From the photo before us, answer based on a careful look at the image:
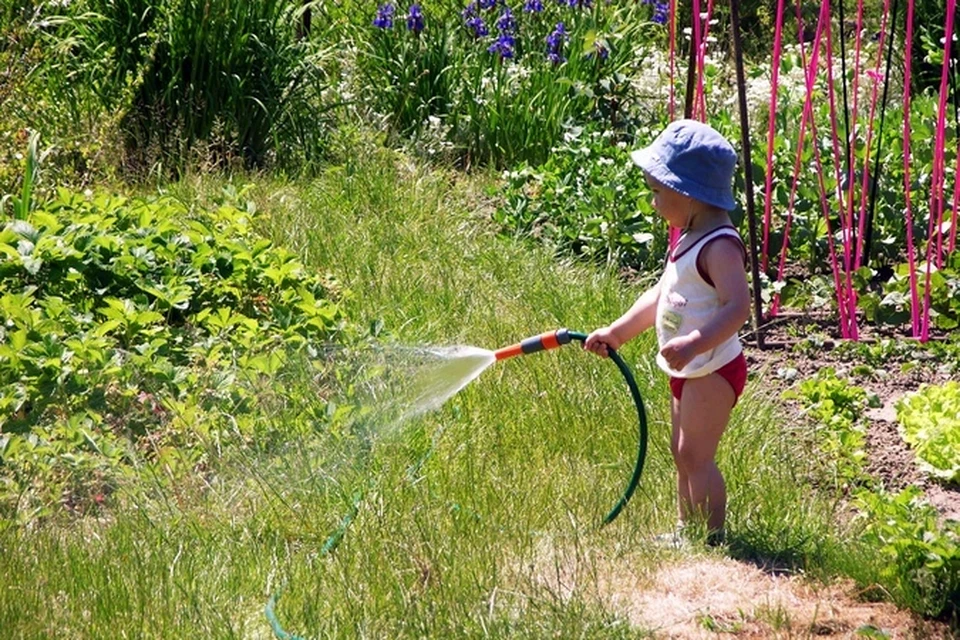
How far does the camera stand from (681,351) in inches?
132

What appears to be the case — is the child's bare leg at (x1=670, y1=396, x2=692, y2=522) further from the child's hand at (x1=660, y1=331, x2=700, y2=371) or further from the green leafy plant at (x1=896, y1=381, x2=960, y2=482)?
the green leafy plant at (x1=896, y1=381, x2=960, y2=482)

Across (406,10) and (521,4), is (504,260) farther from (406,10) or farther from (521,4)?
(521,4)

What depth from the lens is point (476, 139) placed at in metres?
7.55

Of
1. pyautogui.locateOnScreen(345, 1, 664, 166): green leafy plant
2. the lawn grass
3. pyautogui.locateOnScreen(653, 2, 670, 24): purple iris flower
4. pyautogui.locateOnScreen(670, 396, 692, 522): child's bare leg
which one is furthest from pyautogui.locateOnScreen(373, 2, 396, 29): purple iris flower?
pyautogui.locateOnScreen(670, 396, 692, 522): child's bare leg

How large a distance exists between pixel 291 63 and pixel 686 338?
4.63m

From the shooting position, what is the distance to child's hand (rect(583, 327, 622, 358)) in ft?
11.9

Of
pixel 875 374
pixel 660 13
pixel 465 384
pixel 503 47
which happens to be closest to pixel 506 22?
pixel 503 47

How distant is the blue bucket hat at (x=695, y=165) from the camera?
341 centimetres

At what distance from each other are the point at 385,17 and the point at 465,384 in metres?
4.41


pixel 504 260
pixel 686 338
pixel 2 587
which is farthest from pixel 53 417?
pixel 504 260

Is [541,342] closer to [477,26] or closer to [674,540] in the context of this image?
[674,540]

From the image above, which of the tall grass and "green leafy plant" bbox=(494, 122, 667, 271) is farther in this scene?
the tall grass

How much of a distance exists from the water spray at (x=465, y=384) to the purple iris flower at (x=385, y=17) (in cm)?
385

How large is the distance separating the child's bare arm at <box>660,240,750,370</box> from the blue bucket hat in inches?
4.8
